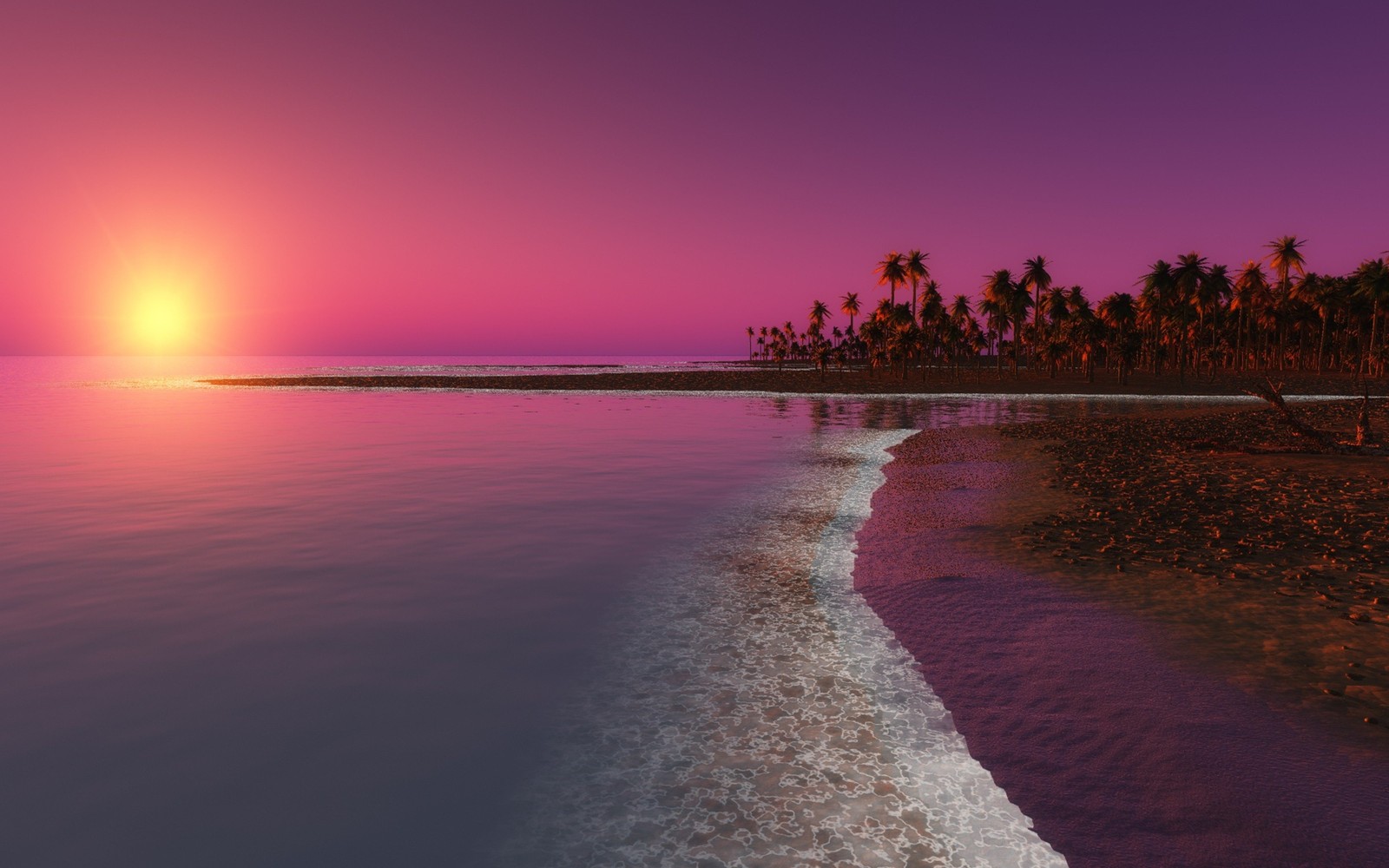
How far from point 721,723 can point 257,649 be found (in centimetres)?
638

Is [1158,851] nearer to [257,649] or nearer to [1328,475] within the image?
[257,649]

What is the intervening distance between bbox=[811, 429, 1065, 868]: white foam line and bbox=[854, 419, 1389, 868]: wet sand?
16cm

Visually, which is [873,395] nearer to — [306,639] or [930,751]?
[306,639]

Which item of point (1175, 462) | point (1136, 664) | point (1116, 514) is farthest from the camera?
point (1175, 462)

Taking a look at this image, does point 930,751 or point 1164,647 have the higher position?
point 1164,647

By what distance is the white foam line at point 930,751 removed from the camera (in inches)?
209

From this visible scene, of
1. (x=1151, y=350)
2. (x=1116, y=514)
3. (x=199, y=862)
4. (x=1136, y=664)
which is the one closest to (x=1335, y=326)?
(x=1151, y=350)

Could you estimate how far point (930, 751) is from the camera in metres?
6.62

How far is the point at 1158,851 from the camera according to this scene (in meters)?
5.12

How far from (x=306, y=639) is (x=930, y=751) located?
8033mm

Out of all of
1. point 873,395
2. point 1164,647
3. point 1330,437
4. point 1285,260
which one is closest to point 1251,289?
point 1285,260

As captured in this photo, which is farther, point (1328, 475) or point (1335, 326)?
point (1335, 326)

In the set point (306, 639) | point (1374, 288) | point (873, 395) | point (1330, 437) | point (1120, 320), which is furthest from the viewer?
point (1120, 320)

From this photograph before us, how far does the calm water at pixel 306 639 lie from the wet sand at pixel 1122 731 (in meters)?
4.21
